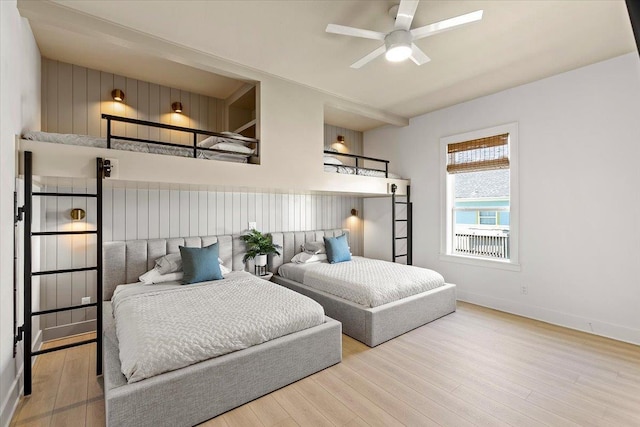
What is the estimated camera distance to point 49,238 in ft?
10.4

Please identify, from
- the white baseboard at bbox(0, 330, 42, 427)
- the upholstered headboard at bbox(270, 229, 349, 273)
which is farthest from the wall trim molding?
the upholstered headboard at bbox(270, 229, 349, 273)

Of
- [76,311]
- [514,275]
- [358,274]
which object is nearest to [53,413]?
[76,311]

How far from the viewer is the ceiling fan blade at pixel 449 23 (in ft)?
7.20

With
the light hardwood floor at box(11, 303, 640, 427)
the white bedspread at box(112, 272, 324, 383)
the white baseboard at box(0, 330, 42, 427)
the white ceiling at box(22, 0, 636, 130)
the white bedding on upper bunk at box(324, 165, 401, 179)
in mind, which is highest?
the white ceiling at box(22, 0, 636, 130)

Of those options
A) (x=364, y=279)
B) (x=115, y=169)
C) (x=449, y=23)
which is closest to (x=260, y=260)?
(x=364, y=279)

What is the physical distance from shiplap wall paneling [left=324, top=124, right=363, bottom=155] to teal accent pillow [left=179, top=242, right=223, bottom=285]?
9.55 ft

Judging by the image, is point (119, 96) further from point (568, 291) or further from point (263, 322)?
point (568, 291)

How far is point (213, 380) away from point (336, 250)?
2713mm

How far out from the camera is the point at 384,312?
3172mm

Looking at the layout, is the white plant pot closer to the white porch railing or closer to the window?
the window

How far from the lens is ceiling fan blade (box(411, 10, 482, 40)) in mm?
2196

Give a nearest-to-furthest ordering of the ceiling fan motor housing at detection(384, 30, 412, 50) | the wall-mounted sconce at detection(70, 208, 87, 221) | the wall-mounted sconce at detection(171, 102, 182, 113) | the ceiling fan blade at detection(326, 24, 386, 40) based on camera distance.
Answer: the ceiling fan blade at detection(326, 24, 386, 40)
the ceiling fan motor housing at detection(384, 30, 412, 50)
the wall-mounted sconce at detection(70, 208, 87, 221)
the wall-mounted sconce at detection(171, 102, 182, 113)

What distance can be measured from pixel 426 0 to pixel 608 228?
2984 millimetres

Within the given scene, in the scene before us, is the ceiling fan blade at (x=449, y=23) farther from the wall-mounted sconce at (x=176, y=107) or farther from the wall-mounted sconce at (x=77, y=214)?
the wall-mounted sconce at (x=77, y=214)
